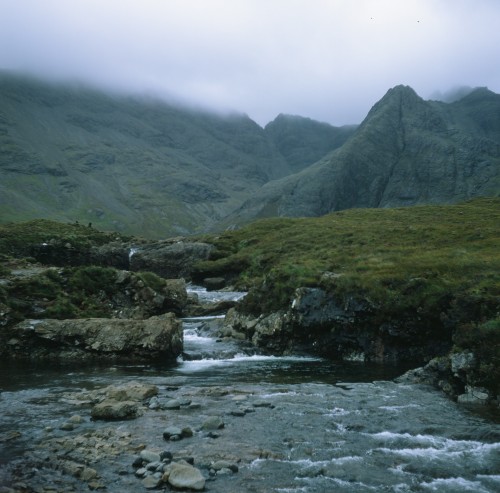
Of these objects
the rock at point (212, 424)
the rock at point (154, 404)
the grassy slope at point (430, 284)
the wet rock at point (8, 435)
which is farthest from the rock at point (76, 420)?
the grassy slope at point (430, 284)

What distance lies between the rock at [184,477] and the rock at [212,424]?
3.79 meters

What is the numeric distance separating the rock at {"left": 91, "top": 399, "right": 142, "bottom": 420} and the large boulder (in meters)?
12.1

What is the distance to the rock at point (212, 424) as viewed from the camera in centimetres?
1625

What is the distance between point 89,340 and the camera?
3006cm

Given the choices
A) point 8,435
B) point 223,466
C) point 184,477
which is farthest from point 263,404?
point 8,435

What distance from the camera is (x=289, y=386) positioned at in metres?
23.1

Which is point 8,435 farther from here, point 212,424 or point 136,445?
point 212,424

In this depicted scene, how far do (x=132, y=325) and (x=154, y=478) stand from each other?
19.7 m

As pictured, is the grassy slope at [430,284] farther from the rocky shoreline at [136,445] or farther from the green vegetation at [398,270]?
the rocky shoreline at [136,445]

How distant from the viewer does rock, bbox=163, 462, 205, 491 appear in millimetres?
11550

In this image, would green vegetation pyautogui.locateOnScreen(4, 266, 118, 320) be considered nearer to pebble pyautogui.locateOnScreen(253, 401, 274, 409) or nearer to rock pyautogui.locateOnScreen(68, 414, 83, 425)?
rock pyautogui.locateOnScreen(68, 414, 83, 425)

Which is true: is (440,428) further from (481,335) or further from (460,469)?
(481,335)

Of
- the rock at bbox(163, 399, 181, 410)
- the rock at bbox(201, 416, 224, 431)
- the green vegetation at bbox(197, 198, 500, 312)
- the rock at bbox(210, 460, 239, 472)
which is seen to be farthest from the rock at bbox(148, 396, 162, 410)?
the green vegetation at bbox(197, 198, 500, 312)

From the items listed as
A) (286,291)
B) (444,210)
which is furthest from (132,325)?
(444,210)
